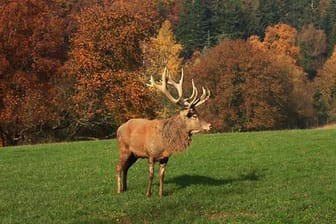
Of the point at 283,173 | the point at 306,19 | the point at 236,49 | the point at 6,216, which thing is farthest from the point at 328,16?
the point at 6,216

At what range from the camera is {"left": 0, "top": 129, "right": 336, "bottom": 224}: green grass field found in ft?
39.3

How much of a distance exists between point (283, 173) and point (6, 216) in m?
9.50

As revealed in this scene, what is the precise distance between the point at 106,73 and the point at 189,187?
25.3m

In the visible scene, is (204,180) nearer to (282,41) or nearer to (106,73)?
(106,73)

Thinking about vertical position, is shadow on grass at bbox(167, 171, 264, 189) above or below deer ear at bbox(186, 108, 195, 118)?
below

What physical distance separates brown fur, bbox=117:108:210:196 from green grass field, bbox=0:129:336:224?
1.05m

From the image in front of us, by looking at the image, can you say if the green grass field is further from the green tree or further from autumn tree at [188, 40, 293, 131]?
the green tree

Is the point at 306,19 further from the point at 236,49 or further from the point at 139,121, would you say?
the point at 139,121

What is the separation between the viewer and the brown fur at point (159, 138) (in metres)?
14.0

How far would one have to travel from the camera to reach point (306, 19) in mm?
123188

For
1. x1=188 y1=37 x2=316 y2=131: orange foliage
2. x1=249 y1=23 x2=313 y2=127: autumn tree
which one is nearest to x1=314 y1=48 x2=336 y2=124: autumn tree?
x1=249 y1=23 x2=313 y2=127: autumn tree

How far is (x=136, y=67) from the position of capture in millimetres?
42812

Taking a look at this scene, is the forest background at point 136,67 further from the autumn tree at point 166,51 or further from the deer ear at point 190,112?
the deer ear at point 190,112

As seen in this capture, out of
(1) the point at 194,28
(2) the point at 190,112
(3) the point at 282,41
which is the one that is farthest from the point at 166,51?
(2) the point at 190,112
